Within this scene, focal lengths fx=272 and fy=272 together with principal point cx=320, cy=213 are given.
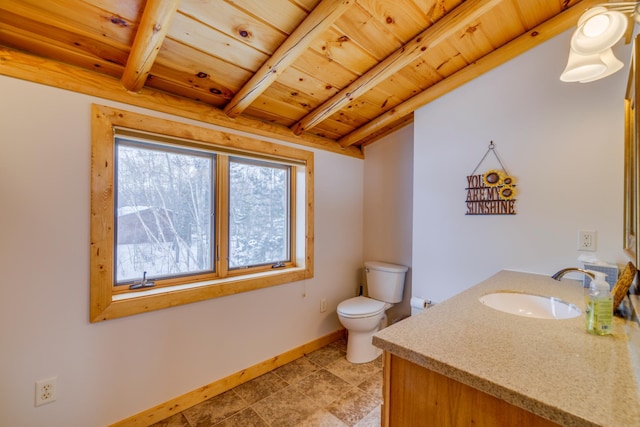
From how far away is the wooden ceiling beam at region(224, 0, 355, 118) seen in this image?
1.28m

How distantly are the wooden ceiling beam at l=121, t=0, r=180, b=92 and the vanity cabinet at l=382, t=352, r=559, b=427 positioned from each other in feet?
5.12

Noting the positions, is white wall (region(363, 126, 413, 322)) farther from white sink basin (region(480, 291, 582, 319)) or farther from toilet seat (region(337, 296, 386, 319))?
white sink basin (region(480, 291, 582, 319))

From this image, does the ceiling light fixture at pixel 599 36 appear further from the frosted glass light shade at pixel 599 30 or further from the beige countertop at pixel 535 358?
the beige countertop at pixel 535 358

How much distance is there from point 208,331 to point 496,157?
2.31 metres

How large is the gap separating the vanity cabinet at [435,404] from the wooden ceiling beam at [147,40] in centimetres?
156

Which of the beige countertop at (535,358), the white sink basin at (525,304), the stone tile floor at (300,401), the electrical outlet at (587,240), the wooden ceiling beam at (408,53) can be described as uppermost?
the wooden ceiling beam at (408,53)

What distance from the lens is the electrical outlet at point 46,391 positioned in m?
1.30

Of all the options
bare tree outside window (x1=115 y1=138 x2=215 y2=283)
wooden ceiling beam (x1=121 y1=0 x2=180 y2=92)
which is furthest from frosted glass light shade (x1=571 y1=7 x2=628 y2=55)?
bare tree outside window (x1=115 y1=138 x2=215 y2=283)

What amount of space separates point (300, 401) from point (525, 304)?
1.47 m

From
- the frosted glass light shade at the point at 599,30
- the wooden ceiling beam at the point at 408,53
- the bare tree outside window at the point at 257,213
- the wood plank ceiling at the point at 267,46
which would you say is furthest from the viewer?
the bare tree outside window at the point at 257,213

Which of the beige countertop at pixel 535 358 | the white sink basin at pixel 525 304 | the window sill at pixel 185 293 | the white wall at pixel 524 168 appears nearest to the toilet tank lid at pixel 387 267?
the white wall at pixel 524 168

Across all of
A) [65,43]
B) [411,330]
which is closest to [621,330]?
[411,330]

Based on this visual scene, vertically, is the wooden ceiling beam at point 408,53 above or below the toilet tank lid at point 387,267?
above

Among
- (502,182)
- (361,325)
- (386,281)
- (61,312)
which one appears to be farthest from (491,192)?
(61,312)
